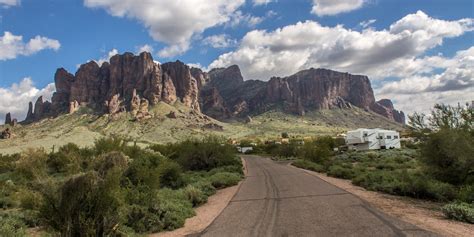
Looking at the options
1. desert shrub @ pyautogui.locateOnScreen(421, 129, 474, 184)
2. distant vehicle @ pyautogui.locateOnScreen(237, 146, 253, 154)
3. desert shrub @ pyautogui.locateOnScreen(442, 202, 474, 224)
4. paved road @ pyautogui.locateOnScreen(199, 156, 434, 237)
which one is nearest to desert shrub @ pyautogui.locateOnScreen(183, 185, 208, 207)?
paved road @ pyautogui.locateOnScreen(199, 156, 434, 237)

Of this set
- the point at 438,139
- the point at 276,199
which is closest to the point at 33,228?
the point at 276,199

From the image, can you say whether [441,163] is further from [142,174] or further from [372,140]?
[372,140]

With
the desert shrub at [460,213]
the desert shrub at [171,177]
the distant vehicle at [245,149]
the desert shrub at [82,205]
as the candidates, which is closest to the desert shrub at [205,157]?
the desert shrub at [171,177]

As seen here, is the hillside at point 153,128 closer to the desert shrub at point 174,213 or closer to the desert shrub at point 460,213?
the desert shrub at point 174,213

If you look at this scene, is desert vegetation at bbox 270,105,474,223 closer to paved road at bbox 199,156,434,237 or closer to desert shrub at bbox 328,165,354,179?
paved road at bbox 199,156,434,237

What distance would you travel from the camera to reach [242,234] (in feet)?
34.2

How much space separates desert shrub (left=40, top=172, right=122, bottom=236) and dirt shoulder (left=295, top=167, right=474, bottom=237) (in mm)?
8018

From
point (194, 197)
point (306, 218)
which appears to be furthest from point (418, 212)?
point (194, 197)

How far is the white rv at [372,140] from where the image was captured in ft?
286

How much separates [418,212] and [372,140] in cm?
7873

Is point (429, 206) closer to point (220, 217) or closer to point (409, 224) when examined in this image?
point (409, 224)

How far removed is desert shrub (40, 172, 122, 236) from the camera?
900 cm

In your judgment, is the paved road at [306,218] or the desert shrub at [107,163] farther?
the desert shrub at [107,163]

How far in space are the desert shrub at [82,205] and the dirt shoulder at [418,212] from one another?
316 inches
